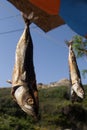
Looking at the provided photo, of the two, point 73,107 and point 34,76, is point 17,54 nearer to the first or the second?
point 34,76

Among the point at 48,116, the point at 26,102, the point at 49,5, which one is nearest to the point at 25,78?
the point at 26,102

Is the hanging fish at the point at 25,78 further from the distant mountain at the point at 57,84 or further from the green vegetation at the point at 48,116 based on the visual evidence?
the distant mountain at the point at 57,84

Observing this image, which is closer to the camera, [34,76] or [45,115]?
[34,76]

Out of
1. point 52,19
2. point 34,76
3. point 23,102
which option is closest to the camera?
point 23,102

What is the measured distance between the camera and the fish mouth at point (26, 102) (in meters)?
3.14

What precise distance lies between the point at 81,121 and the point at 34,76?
1228 cm

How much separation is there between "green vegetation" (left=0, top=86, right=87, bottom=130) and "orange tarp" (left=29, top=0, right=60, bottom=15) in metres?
11.8

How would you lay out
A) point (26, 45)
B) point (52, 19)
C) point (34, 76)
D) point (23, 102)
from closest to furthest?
point (23, 102)
point (34, 76)
point (26, 45)
point (52, 19)

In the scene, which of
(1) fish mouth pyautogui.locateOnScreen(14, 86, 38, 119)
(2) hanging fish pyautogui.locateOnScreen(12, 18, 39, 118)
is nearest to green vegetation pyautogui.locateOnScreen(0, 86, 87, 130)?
(2) hanging fish pyautogui.locateOnScreen(12, 18, 39, 118)

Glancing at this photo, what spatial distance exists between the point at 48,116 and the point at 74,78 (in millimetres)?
11016

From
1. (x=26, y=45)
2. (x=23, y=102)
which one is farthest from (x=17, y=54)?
(x=23, y=102)

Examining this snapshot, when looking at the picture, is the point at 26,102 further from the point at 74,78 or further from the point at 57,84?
the point at 57,84

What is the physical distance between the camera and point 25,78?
129 inches

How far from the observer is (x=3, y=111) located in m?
15.9
